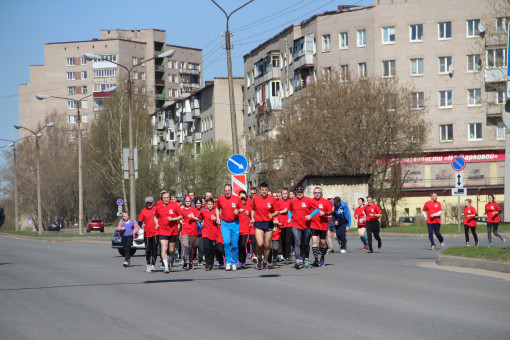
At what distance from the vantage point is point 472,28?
68.4 metres

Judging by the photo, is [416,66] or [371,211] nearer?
[371,211]

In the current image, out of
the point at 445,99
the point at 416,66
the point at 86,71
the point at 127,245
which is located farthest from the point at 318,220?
the point at 86,71

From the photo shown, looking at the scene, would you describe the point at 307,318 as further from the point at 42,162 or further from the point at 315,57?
the point at 42,162

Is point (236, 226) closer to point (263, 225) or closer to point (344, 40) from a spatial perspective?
point (263, 225)

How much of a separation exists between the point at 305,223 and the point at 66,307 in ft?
26.0

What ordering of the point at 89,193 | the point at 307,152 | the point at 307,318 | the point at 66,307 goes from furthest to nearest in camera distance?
the point at 89,193 → the point at 307,152 → the point at 66,307 → the point at 307,318

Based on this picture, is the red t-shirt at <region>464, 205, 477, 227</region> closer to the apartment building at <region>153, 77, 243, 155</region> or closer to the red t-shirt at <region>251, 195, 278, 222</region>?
the red t-shirt at <region>251, 195, 278, 222</region>

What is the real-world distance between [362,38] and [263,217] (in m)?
55.9

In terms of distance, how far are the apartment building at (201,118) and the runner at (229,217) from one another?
209ft

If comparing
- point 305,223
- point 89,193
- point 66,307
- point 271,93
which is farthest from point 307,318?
point 89,193

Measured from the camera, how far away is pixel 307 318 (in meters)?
9.73

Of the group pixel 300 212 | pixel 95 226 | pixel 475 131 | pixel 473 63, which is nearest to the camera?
pixel 300 212

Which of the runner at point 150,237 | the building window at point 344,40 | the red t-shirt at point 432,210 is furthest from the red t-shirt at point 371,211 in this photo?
the building window at point 344,40

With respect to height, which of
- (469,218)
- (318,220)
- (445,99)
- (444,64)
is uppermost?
(444,64)
